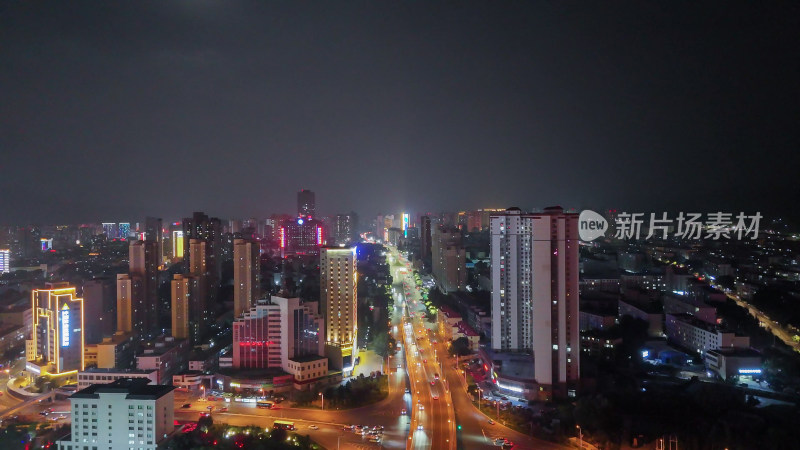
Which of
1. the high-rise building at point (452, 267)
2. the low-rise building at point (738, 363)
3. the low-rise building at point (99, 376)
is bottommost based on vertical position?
the low-rise building at point (99, 376)

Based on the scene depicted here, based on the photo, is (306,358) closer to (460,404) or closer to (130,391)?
(460,404)

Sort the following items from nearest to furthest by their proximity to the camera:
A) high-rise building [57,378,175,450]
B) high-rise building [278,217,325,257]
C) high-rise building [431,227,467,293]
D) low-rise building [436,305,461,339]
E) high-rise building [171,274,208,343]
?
high-rise building [57,378,175,450]
high-rise building [171,274,208,343]
low-rise building [436,305,461,339]
high-rise building [431,227,467,293]
high-rise building [278,217,325,257]

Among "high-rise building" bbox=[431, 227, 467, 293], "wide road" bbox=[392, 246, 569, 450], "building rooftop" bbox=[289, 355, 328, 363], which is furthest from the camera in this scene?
"high-rise building" bbox=[431, 227, 467, 293]

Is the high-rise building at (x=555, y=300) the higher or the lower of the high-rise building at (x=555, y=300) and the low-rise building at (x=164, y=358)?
the higher

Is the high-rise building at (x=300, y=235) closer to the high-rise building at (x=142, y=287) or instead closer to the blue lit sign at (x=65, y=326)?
the high-rise building at (x=142, y=287)

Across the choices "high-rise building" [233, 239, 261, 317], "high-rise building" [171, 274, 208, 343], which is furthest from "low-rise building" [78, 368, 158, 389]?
"high-rise building" [233, 239, 261, 317]

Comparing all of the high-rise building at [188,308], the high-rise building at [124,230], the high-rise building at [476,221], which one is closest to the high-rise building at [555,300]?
the high-rise building at [188,308]

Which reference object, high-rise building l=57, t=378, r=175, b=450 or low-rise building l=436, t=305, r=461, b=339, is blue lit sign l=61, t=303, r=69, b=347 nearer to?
high-rise building l=57, t=378, r=175, b=450
